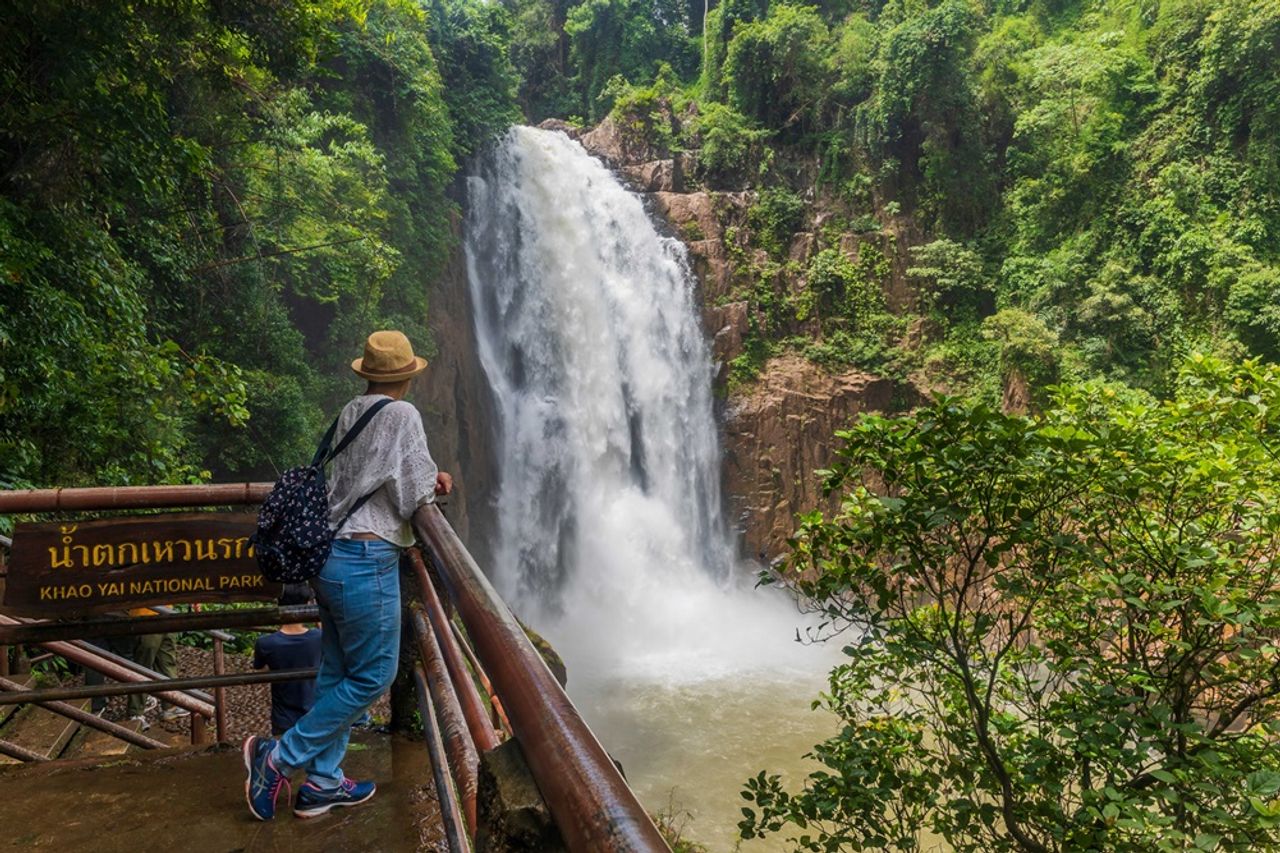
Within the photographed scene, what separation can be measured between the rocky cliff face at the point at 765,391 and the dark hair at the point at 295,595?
1542 centimetres

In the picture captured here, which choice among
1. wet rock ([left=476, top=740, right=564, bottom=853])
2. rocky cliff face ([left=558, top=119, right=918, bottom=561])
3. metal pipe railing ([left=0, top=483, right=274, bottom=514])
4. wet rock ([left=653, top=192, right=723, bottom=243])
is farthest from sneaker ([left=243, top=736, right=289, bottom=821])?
wet rock ([left=653, top=192, right=723, bottom=243])

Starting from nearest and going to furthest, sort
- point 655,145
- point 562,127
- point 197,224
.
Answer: point 197,224
point 655,145
point 562,127

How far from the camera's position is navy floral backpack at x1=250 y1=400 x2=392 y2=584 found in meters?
1.98

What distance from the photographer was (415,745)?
99.0 inches

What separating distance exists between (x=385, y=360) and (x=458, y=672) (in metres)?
1.06

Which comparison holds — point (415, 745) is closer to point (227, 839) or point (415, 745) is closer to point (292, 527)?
point (227, 839)

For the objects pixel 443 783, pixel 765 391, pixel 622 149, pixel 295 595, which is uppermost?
pixel 622 149

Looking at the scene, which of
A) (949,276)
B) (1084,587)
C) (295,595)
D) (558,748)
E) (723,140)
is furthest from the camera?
(723,140)

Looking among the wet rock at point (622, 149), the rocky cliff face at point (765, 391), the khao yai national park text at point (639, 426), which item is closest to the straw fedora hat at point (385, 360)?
the khao yai national park text at point (639, 426)

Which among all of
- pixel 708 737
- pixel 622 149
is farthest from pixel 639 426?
pixel 622 149

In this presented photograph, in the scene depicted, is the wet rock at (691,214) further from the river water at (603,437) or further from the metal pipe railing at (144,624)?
the metal pipe railing at (144,624)

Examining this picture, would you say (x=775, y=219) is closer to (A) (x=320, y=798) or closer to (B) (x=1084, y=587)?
(B) (x=1084, y=587)

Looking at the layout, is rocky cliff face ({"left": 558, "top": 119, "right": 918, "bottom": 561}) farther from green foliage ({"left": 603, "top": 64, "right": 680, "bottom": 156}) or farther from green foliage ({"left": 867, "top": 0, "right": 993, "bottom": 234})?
green foliage ({"left": 603, "top": 64, "right": 680, "bottom": 156})

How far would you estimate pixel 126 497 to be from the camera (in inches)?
90.9
